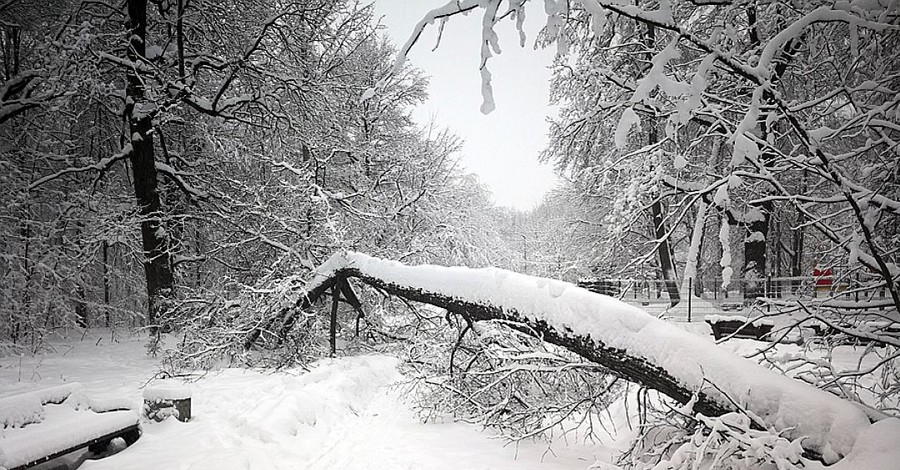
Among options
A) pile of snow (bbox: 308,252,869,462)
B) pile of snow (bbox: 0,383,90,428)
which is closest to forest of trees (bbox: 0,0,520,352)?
pile of snow (bbox: 0,383,90,428)

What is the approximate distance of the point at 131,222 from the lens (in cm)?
910

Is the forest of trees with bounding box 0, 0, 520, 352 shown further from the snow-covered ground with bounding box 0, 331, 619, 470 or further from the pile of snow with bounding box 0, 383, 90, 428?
the pile of snow with bounding box 0, 383, 90, 428

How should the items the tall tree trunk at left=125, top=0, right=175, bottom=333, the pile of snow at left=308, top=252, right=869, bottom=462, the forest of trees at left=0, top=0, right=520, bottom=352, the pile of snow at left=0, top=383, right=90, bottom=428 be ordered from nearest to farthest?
the pile of snow at left=308, top=252, right=869, bottom=462, the pile of snow at left=0, top=383, right=90, bottom=428, the forest of trees at left=0, top=0, right=520, bottom=352, the tall tree trunk at left=125, top=0, right=175, bottom=333

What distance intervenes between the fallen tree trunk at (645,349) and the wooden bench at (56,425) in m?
3.14

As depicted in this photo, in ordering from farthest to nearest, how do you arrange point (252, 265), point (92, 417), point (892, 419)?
point (252, 265), point (92, 417), point (892, 419)

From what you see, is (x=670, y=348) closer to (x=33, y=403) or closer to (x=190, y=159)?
(x=33, y=403)

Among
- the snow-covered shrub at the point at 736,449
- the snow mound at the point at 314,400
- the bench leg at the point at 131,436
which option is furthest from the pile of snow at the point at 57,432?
the snow-covered shrub at the point at 736,449

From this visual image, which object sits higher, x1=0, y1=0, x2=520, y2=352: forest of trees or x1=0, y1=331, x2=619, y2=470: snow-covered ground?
x1=0, y1=0, x2=520, y2=352: forest of trees

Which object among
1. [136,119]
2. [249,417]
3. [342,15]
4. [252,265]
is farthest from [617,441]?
[342,15]

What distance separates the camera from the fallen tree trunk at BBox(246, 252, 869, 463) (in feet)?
8.54

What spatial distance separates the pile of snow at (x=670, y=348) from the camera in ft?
8.41

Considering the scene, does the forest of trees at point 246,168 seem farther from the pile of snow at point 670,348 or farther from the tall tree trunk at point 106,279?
the pile of snow at point 670,348

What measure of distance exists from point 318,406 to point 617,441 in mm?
3753

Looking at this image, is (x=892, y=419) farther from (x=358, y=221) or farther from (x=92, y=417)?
(x=358, y=221)
